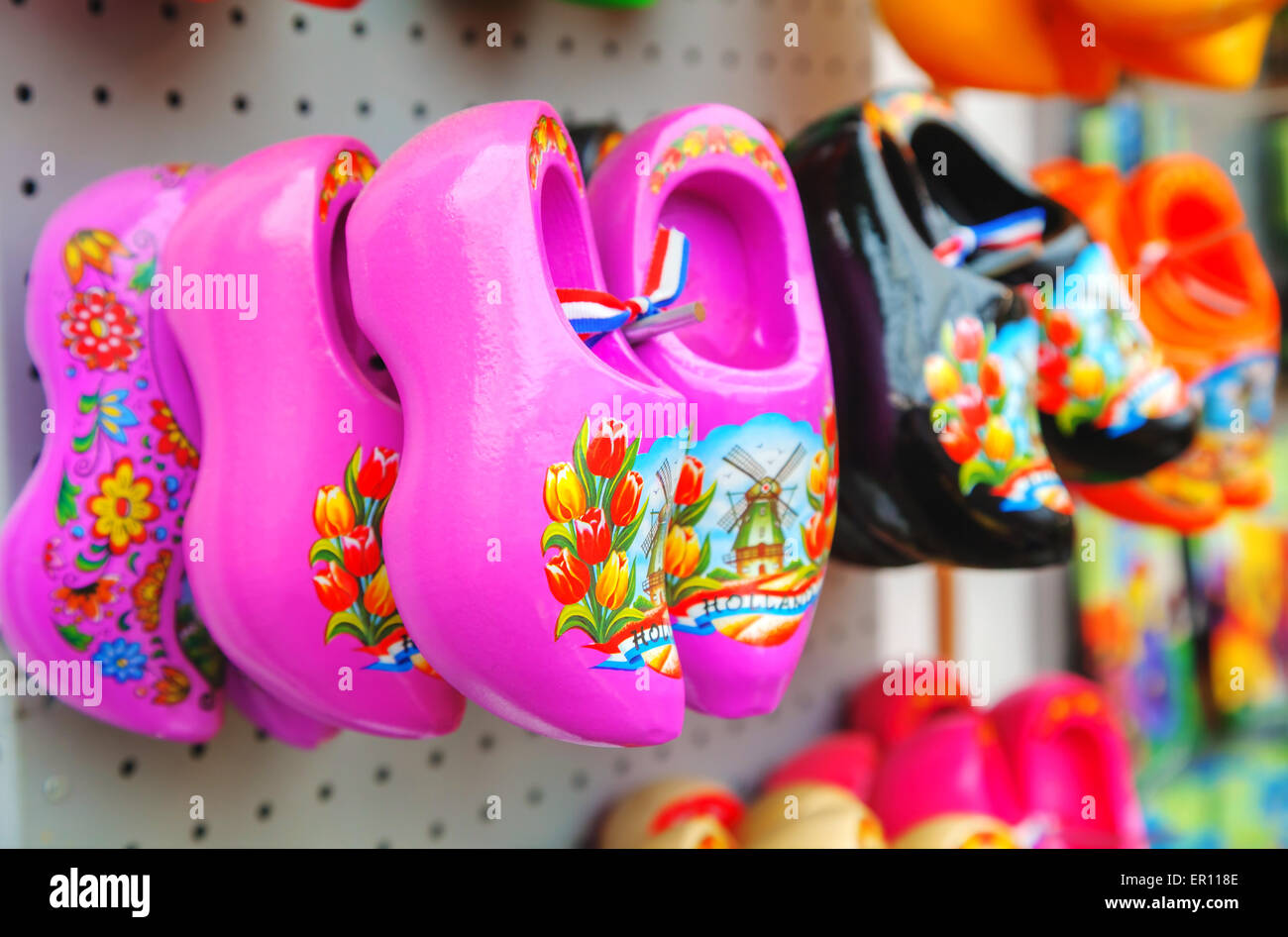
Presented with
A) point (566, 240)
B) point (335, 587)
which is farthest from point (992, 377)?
point (335, 587)

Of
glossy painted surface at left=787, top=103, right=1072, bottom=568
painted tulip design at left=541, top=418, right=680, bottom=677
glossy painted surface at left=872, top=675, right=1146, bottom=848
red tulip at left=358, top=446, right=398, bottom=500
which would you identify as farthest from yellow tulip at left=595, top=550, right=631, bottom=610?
glossy painted surface at left=872, top=675, right=1146, bottom=848

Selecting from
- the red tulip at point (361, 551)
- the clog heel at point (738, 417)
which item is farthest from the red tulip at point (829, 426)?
the red tulip at point (361, 551)

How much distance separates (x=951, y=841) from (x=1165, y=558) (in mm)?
996

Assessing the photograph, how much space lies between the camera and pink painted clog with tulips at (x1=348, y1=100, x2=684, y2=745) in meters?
0.44

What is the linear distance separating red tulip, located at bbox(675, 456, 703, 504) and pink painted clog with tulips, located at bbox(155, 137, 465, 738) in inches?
4.8

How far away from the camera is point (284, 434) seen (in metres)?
0.49

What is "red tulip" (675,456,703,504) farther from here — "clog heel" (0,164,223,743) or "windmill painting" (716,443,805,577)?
"clog heel" (0,164,223,743)

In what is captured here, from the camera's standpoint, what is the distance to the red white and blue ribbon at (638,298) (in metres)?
0.48

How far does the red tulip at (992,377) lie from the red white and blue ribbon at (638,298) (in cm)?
18

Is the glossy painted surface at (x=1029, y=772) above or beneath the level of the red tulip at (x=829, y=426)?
beneath

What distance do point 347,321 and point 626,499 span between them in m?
0.15

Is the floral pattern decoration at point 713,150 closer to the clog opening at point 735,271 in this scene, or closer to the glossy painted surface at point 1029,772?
the clog opening at point 735,271
